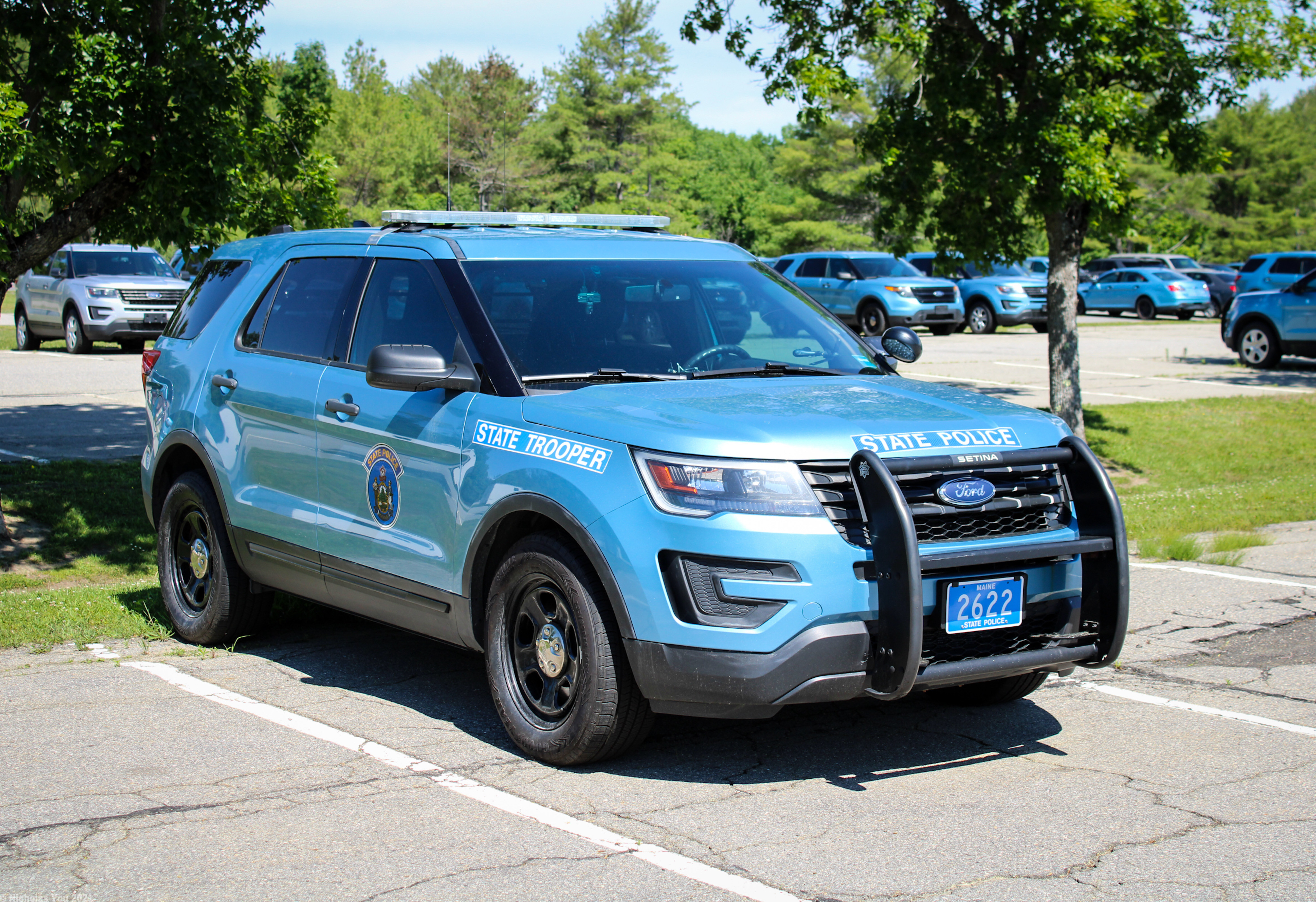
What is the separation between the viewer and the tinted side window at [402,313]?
17.7ft

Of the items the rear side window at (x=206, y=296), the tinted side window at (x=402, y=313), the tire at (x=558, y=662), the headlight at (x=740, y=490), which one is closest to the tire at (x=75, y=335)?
the rear side window at (x=206, y=296)

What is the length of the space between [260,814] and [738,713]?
1.59 m

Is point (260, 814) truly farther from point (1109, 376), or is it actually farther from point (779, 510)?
point (1109, 376)

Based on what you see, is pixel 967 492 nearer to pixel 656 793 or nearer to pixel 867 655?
pixel 867 655

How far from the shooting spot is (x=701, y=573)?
431 cm

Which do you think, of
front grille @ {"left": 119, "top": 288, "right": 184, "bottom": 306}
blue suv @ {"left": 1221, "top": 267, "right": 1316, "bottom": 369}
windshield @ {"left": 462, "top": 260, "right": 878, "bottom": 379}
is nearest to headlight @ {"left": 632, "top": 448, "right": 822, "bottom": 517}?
windshield @ {"left": 462, "top": 260, "right": 878, "bottom": 379}

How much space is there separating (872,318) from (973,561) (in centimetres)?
2682

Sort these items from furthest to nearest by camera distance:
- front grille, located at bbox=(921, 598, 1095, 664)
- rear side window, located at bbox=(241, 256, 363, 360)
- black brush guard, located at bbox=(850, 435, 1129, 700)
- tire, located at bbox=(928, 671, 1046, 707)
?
rear side window, located at bbox=(241, 256, 363, 360), tire, located at bbox=(928, 671, 1046, 707), front grille, located at bbox=(921, 598, 1095, 664), black brush guard, located at bbox=(850, 435, 1129, 700)

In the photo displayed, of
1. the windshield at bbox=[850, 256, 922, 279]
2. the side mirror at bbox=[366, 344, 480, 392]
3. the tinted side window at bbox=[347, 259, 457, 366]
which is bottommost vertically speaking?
the side mirror at bbox=[366, 344, 480, 392]

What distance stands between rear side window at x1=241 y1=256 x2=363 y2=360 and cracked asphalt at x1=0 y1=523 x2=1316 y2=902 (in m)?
1.53

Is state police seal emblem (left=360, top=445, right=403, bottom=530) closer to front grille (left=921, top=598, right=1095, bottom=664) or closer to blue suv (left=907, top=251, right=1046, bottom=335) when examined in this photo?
front grille (left=921, top=598, right=1095, bottom=664)

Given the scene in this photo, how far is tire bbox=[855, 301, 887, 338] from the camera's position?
30422mm

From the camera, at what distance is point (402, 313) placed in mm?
5602

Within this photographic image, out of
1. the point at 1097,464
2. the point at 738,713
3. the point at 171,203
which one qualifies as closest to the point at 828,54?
the point at 171,203
